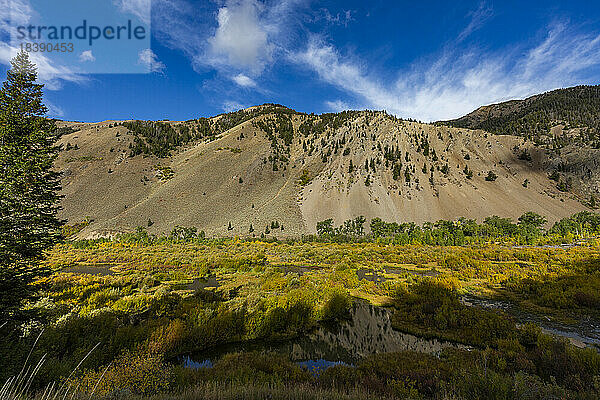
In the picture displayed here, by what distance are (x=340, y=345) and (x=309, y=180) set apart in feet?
213

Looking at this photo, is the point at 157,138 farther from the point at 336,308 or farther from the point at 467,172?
the point at 336,308

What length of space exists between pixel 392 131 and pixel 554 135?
67.8 metres

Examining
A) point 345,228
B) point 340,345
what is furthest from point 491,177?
point 340,345

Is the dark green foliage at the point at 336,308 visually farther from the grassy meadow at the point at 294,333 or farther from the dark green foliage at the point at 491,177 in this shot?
the dark green foliage at the point at 491,177

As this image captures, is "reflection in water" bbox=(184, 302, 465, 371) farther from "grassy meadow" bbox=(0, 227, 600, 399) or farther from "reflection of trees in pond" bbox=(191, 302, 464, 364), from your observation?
"grassy meadow" bbox=(0, 227, 600, 399)

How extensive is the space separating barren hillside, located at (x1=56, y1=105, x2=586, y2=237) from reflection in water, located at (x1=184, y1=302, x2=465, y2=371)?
42.2 meters

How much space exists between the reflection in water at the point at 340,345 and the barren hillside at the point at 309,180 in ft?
139

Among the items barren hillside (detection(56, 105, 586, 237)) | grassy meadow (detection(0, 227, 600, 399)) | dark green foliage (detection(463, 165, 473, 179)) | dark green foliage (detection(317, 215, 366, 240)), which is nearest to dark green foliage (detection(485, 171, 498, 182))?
barren hillside (detection(56, 105, 586, 237))

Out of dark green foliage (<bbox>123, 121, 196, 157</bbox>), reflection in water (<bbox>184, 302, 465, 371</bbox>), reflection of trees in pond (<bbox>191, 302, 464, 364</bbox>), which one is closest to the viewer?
reflection in water (<bbox>184, 302, 465, 371</bbox>)

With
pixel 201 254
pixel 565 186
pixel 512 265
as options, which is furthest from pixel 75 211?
pixel 565 186

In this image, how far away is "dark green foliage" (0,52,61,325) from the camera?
25.3 ft

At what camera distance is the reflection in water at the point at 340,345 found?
10.1 meters

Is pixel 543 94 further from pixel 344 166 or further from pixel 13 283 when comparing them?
pixel 13 283

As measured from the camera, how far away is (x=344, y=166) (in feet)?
246
